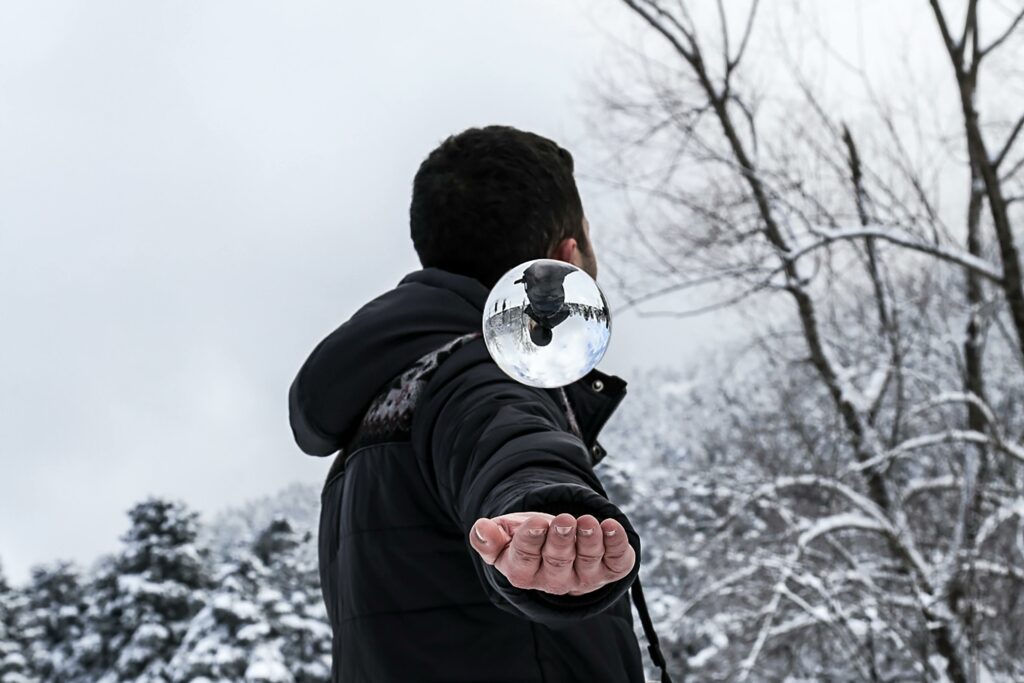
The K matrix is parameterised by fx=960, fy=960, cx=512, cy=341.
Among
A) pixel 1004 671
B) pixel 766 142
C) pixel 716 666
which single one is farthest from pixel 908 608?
pixel 716 666

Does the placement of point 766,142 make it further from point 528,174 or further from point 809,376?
point 528,174

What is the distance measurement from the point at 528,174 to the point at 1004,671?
4073 millimetres

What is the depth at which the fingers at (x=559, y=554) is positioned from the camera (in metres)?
0.60

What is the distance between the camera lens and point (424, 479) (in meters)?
1.07

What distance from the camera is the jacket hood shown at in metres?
1.18

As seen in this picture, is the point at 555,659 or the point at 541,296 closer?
the point at 541,296

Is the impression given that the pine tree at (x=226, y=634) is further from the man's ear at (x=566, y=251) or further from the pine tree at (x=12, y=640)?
the man's ear at (x=566, y=251)

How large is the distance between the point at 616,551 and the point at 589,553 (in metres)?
0.02

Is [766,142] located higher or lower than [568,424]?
higher

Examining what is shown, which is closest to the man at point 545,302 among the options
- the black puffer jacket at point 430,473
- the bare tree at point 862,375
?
the black puffer jacket at point 430,473

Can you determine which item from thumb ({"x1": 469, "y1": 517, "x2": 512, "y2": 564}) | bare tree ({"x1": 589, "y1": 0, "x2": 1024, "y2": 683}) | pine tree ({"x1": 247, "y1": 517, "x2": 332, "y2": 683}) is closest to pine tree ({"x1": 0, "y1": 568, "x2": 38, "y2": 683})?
pine tree ({"x1": 247, "y1": 517, "x2": 332, "y2": 683})

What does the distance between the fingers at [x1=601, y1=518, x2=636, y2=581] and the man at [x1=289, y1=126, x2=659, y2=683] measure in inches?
4.4

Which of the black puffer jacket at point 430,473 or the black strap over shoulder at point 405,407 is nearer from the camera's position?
the black puffer jacket at point 430,473

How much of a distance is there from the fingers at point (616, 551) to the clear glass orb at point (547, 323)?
0.36 ft
